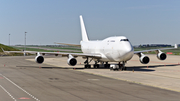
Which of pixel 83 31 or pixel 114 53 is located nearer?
pixel 114 53

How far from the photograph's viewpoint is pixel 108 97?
21766 mm

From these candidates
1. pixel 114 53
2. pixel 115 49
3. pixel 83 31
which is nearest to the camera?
pixel 115 49

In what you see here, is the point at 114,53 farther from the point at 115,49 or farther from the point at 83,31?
the point at 83,31

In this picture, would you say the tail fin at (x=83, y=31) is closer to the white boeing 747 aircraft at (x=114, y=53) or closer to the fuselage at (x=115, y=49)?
the white boeing 747 aircraft at (x=114, y=53)

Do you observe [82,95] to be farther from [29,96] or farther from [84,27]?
[84,27]

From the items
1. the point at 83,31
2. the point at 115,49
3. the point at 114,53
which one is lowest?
the point at 114,53

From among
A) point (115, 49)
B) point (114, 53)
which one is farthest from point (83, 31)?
point (115, 49)

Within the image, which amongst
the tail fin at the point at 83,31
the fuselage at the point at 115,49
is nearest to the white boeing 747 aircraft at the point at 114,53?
the fuselage at the point at 115,49

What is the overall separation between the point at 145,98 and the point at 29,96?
949 cm

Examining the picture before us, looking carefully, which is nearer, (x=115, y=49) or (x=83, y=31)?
(x=115, y=49)

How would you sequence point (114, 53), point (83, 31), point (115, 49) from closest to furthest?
point (115, 49), point (114, 53), point (83, 31)

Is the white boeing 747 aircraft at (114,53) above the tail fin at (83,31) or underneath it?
underneath

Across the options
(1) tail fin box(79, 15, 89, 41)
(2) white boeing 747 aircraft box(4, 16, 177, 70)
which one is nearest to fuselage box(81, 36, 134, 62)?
(2) white boeing 747 aircraft box(4, 16, 177, 70)

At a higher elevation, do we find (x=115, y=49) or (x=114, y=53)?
(x=115, y=49)
